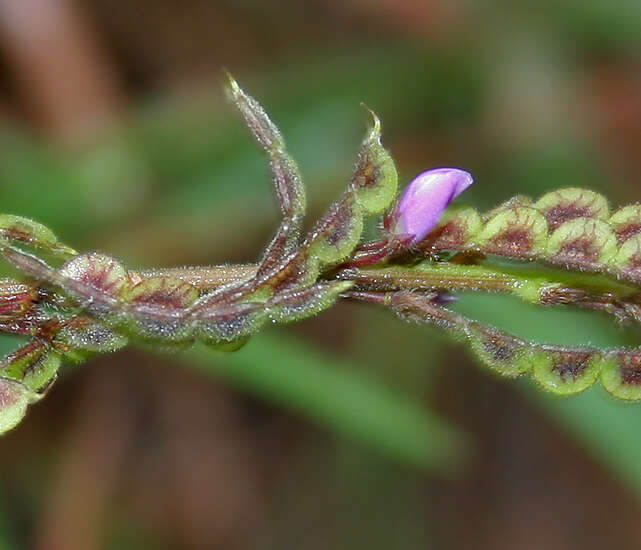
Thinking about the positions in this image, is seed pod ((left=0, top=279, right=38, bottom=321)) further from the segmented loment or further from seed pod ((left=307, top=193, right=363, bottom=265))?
seed pod ((left=307, top=193, right=363, bottom=265))

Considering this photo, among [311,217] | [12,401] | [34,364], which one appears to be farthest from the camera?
[311,217]

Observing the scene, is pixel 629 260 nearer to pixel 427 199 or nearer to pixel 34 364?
pixel 427 199

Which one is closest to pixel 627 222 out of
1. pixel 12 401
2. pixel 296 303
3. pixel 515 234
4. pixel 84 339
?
pixel 515 234

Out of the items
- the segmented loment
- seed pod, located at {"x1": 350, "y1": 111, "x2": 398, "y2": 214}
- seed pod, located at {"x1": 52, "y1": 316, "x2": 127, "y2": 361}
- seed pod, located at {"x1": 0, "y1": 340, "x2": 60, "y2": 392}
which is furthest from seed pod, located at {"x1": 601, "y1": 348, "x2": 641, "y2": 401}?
seed pod, located at {"x1": 0, "y1": 340, "x2": 60, "y2": 392}

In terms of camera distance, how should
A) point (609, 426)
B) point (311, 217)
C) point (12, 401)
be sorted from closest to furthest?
point (12, 401) < point (609, 426) < point (311, 217)

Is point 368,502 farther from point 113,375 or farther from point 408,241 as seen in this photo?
point 408,241

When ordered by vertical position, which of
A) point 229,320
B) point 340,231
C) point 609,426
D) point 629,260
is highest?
point 609,426
